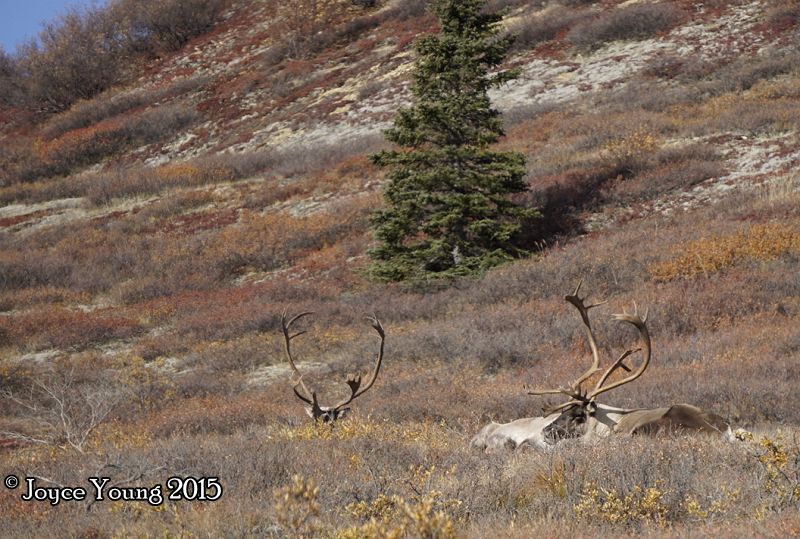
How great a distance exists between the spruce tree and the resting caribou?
8884 mm

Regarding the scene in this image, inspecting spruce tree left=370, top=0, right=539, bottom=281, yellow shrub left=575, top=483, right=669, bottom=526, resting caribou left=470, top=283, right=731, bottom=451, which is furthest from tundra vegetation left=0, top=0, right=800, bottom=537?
spruce tree left=370, top=0, right=539, bottom=281

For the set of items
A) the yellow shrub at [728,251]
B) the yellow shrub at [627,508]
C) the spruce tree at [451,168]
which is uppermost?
the yellow shrub at [627,508]

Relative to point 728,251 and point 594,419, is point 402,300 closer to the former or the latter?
point 728,251

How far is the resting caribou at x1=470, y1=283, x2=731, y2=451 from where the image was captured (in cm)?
596

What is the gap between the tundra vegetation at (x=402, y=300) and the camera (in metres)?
4.88

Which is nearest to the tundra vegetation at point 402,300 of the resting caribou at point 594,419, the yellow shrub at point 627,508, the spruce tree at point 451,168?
the yellow shrub at point 627,508

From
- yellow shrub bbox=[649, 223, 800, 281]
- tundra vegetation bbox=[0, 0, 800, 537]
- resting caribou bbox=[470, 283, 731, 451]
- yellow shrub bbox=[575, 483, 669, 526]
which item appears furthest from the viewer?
yellow shrub bbox=[649, 223, 800, 281]

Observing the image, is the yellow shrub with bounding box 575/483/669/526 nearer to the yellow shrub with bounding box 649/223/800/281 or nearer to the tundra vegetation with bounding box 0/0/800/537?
the tundra vegetation with bounding box 0/0/800/537

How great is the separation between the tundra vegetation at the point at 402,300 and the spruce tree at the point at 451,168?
893mm

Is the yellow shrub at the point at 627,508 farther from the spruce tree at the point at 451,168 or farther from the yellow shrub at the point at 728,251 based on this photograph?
the spruce tree at the point at 451,168

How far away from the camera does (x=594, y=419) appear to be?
6.52 meters

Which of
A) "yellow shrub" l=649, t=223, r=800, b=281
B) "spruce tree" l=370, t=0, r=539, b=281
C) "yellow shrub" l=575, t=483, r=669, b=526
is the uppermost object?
"yellow shrub" l=575, t=483, r=669, b=526

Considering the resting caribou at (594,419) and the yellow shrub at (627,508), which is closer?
the yellow shrub at (627,508)

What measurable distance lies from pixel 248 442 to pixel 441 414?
2.46 meters
